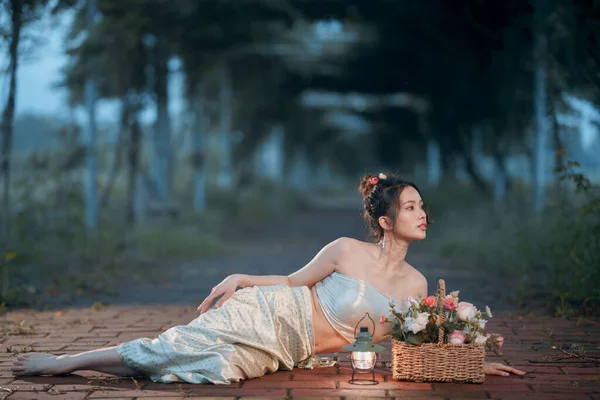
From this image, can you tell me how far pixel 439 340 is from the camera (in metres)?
4.90

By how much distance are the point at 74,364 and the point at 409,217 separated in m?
2.06

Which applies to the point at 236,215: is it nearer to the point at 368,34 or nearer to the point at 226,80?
the point at 226,80

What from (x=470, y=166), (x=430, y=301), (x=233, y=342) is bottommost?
(x=233, y=342)

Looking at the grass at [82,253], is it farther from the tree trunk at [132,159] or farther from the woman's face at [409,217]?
the woman's face at [409,217]

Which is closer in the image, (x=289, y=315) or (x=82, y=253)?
(x=289, y=315)

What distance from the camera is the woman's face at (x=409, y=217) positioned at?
5.26 metres

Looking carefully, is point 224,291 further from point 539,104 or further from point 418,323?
point 539,104

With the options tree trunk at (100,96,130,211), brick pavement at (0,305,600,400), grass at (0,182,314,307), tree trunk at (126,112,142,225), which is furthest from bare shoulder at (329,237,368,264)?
tree trunk at (126,112,142,225)

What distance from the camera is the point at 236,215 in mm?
27266

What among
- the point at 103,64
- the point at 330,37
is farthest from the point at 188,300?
the point at 330,37

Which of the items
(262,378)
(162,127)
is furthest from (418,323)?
(162,127)

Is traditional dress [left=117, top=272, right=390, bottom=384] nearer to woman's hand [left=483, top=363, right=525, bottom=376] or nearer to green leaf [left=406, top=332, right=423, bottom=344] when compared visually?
green leaf [left=406, top=332, right=423, bottom=344]

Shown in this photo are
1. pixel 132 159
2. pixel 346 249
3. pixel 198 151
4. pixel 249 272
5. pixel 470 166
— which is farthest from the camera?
pixel 470 166

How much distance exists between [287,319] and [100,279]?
582 cm
